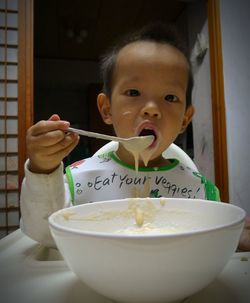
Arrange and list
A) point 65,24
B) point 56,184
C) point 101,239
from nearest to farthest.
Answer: point 101,239, point 56,184, point 65,24

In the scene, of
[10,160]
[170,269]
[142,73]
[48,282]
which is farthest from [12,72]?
[170,269]

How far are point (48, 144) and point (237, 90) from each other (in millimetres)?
1484


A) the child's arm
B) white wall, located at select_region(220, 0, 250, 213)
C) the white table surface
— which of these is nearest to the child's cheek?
the child's arm

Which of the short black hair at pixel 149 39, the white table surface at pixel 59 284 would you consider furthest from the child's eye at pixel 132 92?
the white table surface at pixel 59 284

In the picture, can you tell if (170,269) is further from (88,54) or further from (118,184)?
(88,54)

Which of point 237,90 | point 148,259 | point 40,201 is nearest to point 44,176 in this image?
point 40,201

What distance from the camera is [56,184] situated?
0.51 meters

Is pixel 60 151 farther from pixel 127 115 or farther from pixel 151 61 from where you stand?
pixel 151 61

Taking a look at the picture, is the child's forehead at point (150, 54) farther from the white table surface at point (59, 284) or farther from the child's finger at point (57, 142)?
the white table surface at point (59, 284)

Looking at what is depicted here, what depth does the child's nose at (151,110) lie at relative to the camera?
0.66 meters

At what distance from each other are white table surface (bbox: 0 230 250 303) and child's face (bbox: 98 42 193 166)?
0.39m

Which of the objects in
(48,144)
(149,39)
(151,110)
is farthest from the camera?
(149,39)

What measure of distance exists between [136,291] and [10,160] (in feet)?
5.01

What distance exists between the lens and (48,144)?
1.49 feet
